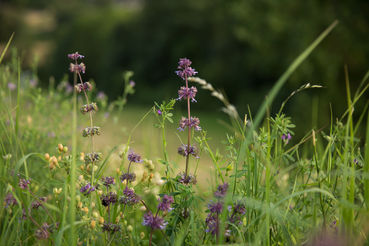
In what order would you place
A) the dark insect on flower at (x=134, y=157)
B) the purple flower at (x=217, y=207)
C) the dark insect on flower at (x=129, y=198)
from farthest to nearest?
the dark insect on flower at (x=134, y=157) < the dark insect on flower at (x=129, y=198) < the purple flower at (x=217, y=207)

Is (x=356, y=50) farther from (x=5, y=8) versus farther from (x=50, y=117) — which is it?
(x=5, y=8)

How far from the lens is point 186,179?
63.7 inches

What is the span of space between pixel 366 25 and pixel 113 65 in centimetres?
2143

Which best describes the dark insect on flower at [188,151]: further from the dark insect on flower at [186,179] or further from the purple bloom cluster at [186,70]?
the purple bloom cluster at [186,70]

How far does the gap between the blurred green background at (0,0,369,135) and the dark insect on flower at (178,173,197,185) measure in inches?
232

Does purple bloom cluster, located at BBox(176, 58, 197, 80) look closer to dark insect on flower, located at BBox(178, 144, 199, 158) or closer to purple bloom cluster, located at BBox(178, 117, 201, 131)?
purple bloom cluster, located at BBox(178, 117, 201, 131)

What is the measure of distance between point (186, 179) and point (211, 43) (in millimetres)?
25820

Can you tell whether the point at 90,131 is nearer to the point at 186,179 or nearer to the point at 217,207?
the point at 186,179

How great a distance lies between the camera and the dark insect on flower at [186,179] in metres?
1.61

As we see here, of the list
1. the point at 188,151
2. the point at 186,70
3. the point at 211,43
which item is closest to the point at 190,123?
the point at 188,151

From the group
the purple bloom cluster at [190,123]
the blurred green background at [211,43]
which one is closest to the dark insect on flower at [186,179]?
the purple bloom cluster at [190,123]

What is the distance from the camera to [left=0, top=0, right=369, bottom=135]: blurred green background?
13.4 metres

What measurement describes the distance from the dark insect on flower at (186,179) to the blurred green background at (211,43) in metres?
5.90

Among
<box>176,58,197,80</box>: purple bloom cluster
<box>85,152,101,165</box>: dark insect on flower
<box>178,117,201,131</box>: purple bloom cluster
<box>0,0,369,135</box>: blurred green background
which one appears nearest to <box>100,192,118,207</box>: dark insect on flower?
<box>85,152,101,165</box>: dark insect on flower
